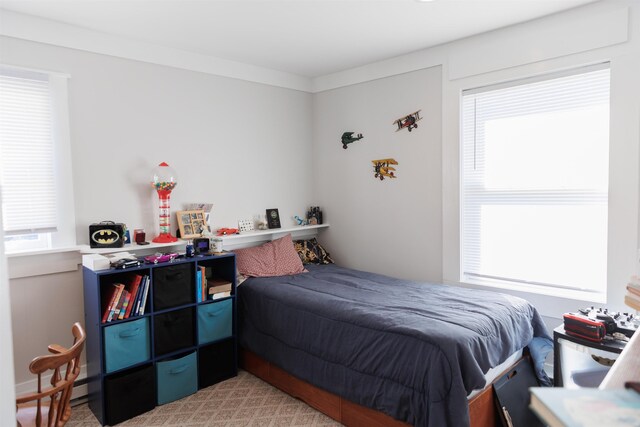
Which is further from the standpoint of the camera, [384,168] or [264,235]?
[264,235]

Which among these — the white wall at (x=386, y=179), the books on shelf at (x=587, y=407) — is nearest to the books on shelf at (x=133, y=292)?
the white wall at (x=386, y=179)

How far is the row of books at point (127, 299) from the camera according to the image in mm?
2590

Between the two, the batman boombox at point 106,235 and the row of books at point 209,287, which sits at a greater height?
the batman boombox at point 106,235

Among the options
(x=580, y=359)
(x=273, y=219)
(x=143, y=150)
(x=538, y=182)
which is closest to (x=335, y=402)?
(x=580, y=359)

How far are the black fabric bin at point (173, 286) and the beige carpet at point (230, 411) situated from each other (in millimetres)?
670

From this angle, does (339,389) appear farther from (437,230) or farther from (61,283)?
(61,283)

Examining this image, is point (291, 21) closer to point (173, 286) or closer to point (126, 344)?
point (173, 286)

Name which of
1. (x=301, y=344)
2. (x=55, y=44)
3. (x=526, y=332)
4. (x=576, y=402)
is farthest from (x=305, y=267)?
(x=576, y=402)

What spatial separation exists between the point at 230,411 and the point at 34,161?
2.08 metres

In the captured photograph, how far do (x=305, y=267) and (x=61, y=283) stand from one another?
1.95 metres

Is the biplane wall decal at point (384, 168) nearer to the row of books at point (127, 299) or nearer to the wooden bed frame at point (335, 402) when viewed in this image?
the wooden bed frame at point (335, 402)

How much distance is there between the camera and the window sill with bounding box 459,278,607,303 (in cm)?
272

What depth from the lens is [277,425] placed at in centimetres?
255

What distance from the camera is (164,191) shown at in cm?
312
